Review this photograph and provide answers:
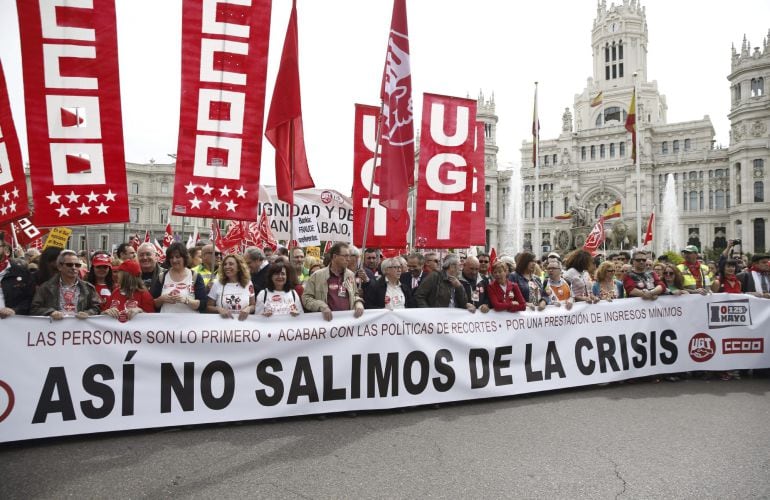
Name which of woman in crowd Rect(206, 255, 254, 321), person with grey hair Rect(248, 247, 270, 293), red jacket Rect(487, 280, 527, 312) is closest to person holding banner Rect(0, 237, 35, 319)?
woman in crowd Rect(206, 255, 254, 321)

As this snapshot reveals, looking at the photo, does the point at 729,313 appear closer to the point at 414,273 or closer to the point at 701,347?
the point at 701,347

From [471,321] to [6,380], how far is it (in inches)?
176

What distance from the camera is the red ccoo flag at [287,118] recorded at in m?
6.61

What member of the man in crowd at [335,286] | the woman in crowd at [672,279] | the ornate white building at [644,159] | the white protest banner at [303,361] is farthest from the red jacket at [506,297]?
the ornate white building at [644,159]

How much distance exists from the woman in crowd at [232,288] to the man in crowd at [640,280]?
510 centimetres

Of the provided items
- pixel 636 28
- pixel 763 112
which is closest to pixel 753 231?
pixel 763 112

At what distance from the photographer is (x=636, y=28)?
86.1 metres

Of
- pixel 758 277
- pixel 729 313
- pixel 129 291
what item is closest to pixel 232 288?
pixel 129 291

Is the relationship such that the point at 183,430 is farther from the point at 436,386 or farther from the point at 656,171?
the point at 656,171

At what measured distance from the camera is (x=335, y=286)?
5.89 m

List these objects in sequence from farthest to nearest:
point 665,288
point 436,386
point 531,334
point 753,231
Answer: point 753,231 → point 665,288 → point 531,334 → point 436,386

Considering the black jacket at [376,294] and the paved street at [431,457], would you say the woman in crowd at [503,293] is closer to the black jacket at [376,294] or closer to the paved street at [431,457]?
the paved street at [431,457]

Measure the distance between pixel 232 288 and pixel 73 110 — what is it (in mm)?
2378

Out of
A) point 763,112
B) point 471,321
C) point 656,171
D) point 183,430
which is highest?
point 763,112
